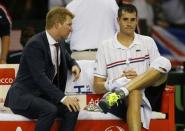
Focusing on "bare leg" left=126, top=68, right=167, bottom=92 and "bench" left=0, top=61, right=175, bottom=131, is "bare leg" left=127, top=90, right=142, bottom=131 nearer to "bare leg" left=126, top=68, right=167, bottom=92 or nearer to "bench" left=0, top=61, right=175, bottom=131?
"bare leg" left=126, top=68, right=167, bottom=92

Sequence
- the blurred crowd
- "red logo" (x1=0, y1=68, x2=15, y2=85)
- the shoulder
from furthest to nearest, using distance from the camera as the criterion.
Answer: the blurred crowd, "red logo" (x1=0, y1=68, x2=15, y2=85), the shoulder

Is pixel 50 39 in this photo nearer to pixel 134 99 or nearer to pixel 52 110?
pixel 52 110

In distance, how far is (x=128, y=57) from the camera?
9656 millimetres

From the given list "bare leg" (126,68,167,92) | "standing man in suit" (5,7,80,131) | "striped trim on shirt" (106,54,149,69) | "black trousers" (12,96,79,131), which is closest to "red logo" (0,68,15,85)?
"standing man in suit" (5,7,80,131)

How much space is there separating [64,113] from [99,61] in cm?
80

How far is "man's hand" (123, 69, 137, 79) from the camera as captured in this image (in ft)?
31.3

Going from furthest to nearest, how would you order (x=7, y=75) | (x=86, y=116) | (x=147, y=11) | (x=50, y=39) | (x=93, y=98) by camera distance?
(x=147, y=11), (x=7, y=75), (x=93, y=98), (x=86, y=116), (x=50, y=39)

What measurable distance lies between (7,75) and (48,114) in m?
1.31

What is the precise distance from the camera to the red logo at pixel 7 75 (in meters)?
10.2

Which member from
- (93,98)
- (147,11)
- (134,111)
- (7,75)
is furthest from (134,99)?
(147,11)

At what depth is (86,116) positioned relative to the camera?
9531 mm

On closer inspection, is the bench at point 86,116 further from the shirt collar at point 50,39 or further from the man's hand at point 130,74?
the shirt collar at point 50,39

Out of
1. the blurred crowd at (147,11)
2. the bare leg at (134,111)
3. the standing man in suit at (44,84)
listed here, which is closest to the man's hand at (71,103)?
the standing man in suit at (44,84)

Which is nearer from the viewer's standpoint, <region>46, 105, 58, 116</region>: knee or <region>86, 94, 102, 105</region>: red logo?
<region>46, 105, 58, 116</region>: knee
